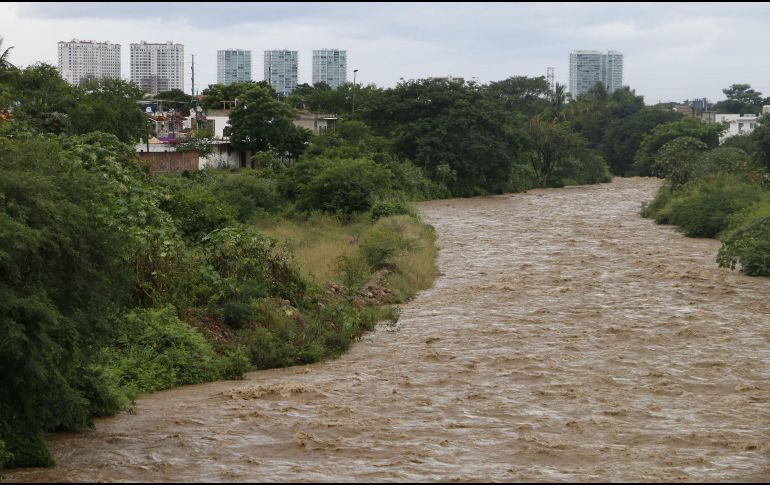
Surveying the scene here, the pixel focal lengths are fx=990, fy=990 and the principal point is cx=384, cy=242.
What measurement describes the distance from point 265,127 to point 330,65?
104513 mm

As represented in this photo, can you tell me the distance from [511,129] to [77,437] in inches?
1830

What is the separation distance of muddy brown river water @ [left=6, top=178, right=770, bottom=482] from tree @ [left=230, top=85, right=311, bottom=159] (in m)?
29.3

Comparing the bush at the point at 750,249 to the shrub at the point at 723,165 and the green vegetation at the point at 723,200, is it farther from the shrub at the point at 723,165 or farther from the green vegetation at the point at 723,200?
the shrub at the point at 723,165

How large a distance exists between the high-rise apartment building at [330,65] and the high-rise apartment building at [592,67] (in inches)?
1976

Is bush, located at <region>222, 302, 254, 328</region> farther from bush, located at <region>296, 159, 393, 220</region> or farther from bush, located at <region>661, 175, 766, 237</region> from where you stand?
bush, located at <region>661, 175, 766, 237</region>

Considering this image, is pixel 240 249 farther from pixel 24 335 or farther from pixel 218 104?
pixel 218 104

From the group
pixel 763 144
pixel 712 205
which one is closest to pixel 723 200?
pixel 712 205

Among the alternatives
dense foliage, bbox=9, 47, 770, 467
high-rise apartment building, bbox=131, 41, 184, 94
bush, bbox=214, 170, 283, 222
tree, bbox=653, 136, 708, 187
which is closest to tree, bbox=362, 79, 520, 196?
dense foliage, bbox=9, 47, 770, 467

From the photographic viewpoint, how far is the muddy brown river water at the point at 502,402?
10.3 m

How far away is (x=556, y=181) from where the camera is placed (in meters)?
63.5

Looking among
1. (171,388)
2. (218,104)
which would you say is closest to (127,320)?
(171,388)

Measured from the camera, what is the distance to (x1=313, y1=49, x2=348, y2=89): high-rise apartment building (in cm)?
15200

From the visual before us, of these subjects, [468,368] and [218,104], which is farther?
[218,104]

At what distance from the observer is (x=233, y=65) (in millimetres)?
159500
